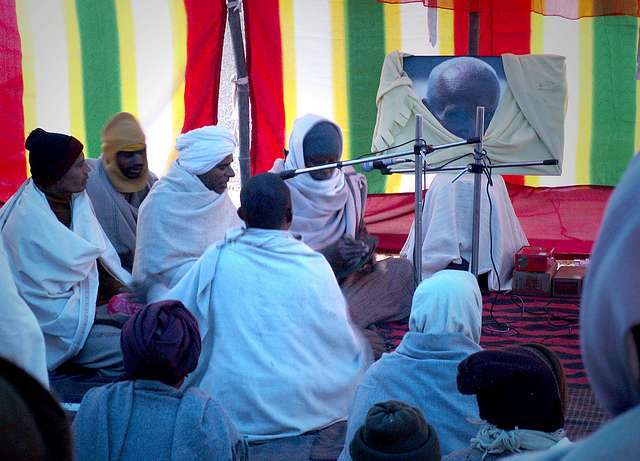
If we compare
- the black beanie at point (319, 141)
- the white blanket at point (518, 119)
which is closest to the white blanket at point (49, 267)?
the black beanie at point (319, 141)

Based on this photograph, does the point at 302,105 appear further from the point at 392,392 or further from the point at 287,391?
the point at 392,392

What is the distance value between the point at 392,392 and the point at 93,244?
2.27 m

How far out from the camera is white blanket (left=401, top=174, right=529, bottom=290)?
6.67 m

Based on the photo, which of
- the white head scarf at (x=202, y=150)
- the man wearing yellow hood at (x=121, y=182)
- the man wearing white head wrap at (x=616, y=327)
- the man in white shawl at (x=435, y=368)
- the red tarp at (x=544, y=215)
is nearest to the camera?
the man wearing white head wrap at (x=616, y=327)

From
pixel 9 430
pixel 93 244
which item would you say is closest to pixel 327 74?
pixel 93 244

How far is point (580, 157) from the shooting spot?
8.16m

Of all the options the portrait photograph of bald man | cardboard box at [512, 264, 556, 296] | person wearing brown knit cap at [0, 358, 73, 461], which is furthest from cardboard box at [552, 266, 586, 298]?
person wearing brown knit cap at [0, 358, 73, 461]

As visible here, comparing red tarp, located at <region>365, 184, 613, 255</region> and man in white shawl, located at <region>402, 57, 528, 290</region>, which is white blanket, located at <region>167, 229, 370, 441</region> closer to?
man in white shawl, located at <region>402, 57, 528, 290</region>

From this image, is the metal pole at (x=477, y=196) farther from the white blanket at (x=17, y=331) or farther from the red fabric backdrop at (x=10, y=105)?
the red fabric backdrop at (x=10, y=105)

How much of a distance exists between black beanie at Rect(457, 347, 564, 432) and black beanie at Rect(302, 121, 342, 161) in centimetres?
336

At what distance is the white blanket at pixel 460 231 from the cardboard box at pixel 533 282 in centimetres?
12

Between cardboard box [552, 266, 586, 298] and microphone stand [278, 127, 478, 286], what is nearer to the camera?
microphone stand [278, 127, 478, 286]

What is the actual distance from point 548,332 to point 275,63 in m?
3.45

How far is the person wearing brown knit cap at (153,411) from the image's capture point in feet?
8.40
